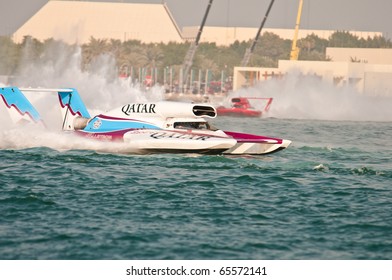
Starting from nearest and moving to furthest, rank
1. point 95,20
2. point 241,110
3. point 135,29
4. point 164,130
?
point 164,130 → point 241,110 → point 95,20 → point 135,29

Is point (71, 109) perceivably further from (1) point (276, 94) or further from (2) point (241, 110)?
(1) point (276, 94)

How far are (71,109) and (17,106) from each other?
189cm

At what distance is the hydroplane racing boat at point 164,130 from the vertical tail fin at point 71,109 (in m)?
0.23

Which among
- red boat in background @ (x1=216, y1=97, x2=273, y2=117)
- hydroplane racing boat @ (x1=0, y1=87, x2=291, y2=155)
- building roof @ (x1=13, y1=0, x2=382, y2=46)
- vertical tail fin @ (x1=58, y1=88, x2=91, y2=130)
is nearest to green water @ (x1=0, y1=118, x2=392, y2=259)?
hydroplane racing boat @ (x1=0, y1=87, x2=291, y2=155)

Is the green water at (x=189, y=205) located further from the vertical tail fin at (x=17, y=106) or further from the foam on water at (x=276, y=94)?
the foam on water at (x=276, y=94)

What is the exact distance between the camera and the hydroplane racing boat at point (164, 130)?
26286 mm

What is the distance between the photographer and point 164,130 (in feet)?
89.6

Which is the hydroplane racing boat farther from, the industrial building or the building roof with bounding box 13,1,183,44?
the building roof with bounding box 13,1,183,44

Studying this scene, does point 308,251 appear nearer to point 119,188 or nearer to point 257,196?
point 257,196

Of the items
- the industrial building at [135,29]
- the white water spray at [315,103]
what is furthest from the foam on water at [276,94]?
the industrial building at [135,29]

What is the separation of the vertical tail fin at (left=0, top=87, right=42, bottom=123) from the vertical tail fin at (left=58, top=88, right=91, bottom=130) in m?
1.05

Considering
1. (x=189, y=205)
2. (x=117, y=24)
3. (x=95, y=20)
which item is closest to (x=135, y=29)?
(x=117, y=24)

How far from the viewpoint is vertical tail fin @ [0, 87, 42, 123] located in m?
29.5

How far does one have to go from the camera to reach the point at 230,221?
17297mm
